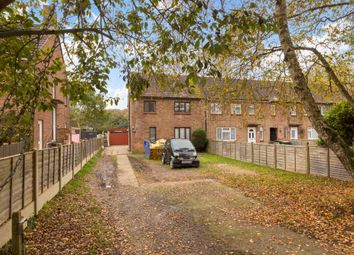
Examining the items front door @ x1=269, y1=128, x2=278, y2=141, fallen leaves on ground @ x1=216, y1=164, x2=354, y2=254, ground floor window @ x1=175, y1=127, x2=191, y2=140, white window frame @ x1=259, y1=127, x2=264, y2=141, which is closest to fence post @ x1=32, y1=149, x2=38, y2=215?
fallen leaves on ground @ x1=216, y1=164, x2=354, y2=254

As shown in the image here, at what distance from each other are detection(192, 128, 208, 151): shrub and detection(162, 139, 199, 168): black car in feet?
31.2

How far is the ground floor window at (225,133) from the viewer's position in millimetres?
29938

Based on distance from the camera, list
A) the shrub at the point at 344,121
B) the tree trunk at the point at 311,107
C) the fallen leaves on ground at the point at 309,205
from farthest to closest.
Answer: the shrub at the point at 344,121 < the tree trunk at the point at 311,107 < the fallen leaves on ground at the point at 309,205

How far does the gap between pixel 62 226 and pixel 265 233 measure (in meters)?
4.46

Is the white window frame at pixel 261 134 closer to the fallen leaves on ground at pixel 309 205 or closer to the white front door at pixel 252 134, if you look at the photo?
the white front door at pixel 252 134

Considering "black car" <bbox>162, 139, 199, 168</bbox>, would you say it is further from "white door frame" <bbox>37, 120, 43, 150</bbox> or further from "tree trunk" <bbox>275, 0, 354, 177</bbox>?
"tree trunk" <bbox>275, 0, 354, 177</bbox>

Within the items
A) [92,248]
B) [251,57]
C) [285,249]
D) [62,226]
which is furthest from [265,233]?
[251,57]

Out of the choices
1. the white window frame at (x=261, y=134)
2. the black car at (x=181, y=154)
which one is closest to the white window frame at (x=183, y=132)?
the white window frame at (x=261, y=134)

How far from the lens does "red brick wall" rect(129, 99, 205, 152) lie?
27.4 metres

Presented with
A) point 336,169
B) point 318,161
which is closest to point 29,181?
point 336,169

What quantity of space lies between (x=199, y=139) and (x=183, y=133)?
197 cm

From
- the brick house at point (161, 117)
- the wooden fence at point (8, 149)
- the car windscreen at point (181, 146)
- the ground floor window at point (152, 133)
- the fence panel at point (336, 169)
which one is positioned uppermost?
the brick house at point (161, 117)

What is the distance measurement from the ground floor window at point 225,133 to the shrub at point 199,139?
261 centimetres

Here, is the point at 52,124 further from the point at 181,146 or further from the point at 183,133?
the point at 183,133
